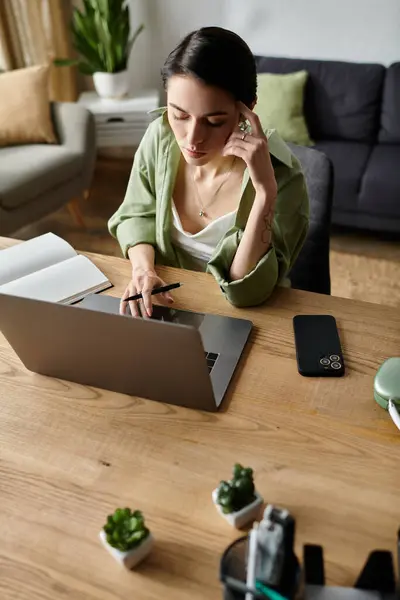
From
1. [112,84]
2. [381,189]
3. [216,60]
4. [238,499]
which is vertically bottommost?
[381,189]

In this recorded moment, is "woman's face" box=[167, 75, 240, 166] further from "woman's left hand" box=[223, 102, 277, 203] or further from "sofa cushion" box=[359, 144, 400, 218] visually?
"sofa cushion" box=[359, 144, 400, 218]

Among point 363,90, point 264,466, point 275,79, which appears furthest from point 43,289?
point 363,90

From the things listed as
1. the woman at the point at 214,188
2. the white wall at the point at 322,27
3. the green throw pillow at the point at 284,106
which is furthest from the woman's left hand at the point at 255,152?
the white wall at the point at 322,27

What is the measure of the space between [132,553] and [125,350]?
0.93ft

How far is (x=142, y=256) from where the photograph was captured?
4.33 feet

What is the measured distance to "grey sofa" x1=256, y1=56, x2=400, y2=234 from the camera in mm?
2793

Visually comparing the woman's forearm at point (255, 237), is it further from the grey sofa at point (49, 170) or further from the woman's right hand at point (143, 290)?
the grey sofa at point (49, 170)

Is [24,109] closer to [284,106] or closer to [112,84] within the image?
[112,84]

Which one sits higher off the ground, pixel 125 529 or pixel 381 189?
pixel 125 529

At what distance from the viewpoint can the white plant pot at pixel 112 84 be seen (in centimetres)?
326

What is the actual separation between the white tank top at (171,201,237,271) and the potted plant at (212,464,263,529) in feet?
2.17

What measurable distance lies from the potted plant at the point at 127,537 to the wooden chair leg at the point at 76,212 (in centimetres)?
247

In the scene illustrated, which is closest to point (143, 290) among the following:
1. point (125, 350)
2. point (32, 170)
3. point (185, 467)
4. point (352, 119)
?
point (125, 350)

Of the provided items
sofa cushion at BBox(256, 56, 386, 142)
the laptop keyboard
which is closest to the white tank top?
A: the laptop keyboard
